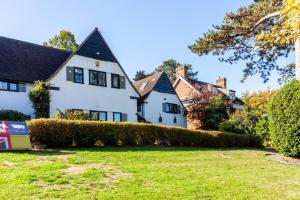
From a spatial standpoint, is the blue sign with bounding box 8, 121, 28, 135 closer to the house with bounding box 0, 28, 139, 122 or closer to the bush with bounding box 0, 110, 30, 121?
the bush with bounding box 0, 110, 30, 121

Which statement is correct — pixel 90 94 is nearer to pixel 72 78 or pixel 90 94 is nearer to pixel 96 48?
pixel 72 78

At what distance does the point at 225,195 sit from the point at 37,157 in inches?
294

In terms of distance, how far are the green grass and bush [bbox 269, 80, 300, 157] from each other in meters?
2.97

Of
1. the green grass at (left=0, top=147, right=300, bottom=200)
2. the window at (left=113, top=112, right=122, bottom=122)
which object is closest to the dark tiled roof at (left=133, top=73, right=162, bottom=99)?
the window at (left=113, top=112, right=122, bottom=122)

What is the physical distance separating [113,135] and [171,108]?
61.6ft

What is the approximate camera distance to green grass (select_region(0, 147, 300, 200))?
9.30 metres

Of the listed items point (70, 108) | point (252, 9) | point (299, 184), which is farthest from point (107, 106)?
point (299, 184)

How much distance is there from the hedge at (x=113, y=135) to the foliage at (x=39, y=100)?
8.11 metres

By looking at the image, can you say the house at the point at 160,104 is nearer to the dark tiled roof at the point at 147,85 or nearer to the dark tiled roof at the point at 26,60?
the dark tiled roof at the point at 147,85

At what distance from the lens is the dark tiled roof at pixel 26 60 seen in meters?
26.6

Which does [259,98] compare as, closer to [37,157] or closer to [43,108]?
[43,108]

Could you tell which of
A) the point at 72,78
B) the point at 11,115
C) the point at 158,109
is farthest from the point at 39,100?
the point at 158,109

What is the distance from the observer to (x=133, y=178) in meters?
11.2

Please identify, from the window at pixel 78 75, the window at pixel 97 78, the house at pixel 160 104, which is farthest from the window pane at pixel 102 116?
the house at pixel 160 104
